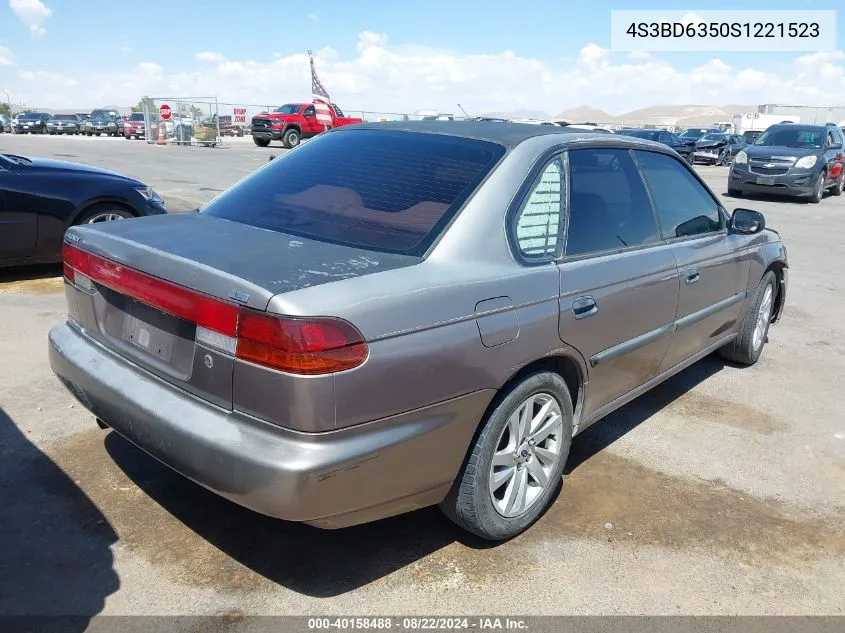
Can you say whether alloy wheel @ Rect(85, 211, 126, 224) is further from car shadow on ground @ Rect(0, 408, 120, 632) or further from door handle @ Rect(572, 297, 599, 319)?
door handle @ Rect(572, 297, 599, 319)

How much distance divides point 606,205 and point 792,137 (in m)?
16.0

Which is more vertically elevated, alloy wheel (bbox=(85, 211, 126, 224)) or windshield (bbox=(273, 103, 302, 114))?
windshield (bbox=(273, 103, 302, 114))

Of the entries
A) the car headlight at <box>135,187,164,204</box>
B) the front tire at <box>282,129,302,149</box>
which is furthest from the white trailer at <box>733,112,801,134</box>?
the car headlight at <box>135,187,164,204</box>

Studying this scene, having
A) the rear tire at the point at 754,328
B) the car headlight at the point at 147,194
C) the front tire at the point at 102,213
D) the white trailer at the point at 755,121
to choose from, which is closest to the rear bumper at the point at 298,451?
the rear tire at the point at 754,328

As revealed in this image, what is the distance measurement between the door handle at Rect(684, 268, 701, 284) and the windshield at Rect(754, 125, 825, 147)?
15.0m

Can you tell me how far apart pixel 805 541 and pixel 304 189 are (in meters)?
2.74

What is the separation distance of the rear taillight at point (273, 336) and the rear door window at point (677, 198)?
7.63 feet

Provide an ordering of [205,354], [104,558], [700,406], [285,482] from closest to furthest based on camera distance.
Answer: [285,482], [205,354], [104,558], [700,406]

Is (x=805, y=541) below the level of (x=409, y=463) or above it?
below

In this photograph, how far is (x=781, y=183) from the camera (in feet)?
53.1

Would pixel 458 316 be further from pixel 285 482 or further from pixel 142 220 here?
pixel 142 220

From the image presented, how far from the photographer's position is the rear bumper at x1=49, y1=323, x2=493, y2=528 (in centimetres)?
228

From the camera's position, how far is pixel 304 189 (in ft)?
10.9

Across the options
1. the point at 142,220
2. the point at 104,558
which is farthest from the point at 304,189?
the point at 104,558
